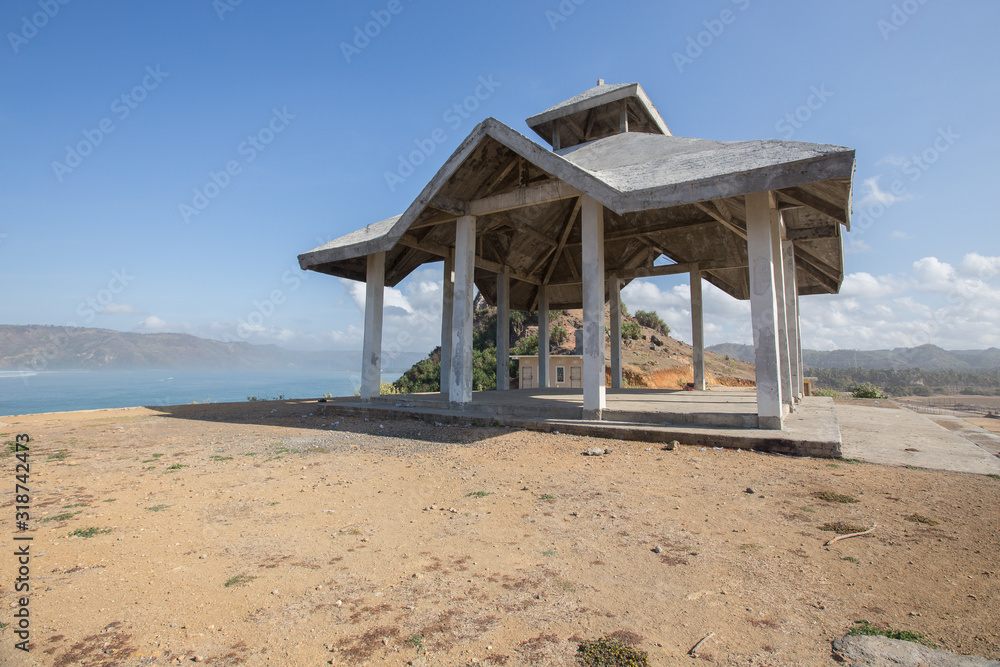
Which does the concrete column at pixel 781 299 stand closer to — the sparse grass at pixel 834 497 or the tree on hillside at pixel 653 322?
the sparse grass at pixel 834 497

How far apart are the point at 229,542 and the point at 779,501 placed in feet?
17.4

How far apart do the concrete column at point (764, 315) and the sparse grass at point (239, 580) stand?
7548 mm

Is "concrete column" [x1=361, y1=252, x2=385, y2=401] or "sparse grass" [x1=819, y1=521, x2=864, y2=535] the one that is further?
Result: "concrete column" [x1=361, y1=252, x2=385, y2=401]

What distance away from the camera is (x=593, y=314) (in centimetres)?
921

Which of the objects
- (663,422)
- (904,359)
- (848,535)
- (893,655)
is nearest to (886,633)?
(893,655)

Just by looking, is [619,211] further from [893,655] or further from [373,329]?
[373,329]

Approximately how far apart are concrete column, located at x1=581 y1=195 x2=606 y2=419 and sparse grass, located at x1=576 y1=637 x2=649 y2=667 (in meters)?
6.91

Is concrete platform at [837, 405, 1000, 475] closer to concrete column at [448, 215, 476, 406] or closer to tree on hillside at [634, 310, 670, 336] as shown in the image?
concrete column at [448, 215, 476, 406]

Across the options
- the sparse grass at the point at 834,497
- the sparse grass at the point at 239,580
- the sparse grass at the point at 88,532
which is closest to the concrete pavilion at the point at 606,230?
the sparse grass at the point at 834,497

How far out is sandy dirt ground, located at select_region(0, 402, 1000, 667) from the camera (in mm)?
2566

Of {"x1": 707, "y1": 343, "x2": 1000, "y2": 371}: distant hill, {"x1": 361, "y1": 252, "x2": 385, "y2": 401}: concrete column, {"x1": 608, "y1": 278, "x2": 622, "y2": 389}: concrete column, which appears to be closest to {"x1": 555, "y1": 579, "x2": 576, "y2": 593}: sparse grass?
{"x1": 361, "y1": 252, "x2": 385, "y2": 401}: concrete column

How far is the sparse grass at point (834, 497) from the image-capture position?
4930mm

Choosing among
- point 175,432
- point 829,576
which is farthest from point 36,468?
point 829,576

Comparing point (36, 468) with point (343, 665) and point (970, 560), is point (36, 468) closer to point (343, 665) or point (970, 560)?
point (343, 665)
